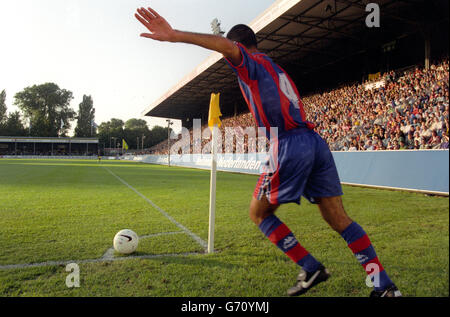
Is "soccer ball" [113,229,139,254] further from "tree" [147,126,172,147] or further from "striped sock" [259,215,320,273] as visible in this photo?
"tree" [147,126,172,147]

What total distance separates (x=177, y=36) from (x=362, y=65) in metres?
22.3

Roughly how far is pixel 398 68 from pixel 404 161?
1219 centimetres

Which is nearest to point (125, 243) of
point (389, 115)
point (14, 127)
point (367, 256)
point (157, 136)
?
point (367, 256)

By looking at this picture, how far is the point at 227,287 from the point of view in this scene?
261cm

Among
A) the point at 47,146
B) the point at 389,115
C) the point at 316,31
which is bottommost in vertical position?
the point at 47,146

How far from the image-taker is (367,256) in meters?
2.31

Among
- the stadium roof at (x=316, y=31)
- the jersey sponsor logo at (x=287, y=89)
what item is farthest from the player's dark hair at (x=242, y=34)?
the stadium roof at (x=316, y=31)

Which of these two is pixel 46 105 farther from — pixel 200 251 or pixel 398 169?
pixel 200 251

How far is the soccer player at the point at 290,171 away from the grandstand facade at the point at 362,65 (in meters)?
7.14

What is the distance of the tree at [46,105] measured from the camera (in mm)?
84981

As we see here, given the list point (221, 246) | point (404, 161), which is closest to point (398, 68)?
point (404, 161)

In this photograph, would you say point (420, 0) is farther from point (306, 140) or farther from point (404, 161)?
point (306, 140)

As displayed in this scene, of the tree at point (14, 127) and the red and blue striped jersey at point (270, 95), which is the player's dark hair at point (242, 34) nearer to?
the red and blue striped jersey at point (270, 95)

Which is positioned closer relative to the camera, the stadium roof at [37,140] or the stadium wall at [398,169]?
the stadium wall at [398,169]
